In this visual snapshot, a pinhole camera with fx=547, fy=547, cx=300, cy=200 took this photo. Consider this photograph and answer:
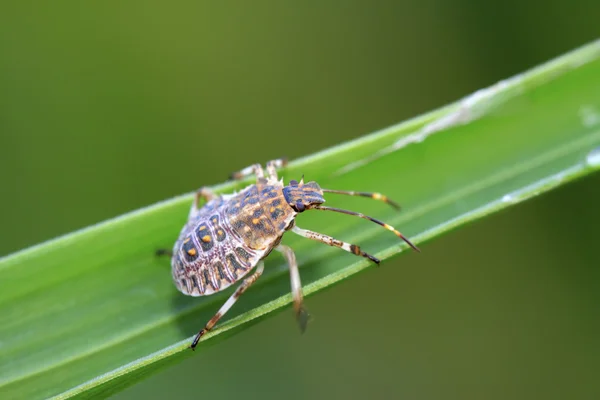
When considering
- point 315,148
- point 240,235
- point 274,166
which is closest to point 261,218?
point 240,235

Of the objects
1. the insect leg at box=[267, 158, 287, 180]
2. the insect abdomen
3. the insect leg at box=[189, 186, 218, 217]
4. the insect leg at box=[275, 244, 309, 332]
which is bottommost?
the insect leg at box=[275, 244, 309, 332]

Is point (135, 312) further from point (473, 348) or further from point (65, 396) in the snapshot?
point (473, 348)

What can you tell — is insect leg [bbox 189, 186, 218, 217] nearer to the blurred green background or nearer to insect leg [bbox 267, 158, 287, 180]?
insect leg [bbox 267, 158, 287, 180]

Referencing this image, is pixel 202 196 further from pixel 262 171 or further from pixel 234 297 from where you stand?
pixel 234 297

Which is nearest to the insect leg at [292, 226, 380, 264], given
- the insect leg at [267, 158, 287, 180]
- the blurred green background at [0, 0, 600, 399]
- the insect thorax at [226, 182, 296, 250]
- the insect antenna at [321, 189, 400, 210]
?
the insect thorax at [226, 182, 296, 250]

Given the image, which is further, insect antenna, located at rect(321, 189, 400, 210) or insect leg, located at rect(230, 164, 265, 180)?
insect leg, located at rect(230, 164, 265, 180)

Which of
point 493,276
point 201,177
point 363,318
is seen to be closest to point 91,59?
point 201,177

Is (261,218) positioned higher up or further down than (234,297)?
higher up
